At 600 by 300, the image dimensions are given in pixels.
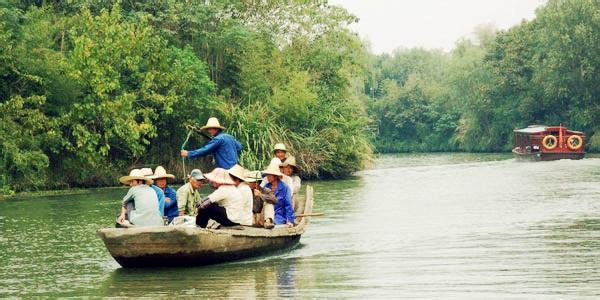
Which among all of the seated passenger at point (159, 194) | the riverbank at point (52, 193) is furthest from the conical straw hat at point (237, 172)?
the riverbank at point (52, 193)

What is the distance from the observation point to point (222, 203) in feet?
44.1

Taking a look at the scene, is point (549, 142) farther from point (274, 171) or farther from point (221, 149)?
point (274, 171)

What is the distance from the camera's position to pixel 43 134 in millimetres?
29609

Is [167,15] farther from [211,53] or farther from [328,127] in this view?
[328,127]

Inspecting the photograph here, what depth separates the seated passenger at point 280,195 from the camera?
47.0 ft

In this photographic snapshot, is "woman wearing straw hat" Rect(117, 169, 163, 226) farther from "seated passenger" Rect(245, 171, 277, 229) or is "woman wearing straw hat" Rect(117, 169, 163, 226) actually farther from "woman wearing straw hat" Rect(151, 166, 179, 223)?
"seated passenger" Rect(245, 171, 277, 229)

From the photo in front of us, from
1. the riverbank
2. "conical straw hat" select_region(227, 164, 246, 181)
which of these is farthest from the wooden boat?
the riverbank

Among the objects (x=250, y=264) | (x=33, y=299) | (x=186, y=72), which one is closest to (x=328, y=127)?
(x=186, y=72)

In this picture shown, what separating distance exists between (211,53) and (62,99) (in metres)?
8.20

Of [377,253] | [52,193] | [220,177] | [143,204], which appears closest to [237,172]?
[220,177]

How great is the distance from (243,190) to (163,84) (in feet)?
64.2

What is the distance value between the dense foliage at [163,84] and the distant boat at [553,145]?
34.8 feet

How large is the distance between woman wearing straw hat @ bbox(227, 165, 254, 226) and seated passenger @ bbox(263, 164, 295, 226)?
69 centimetres

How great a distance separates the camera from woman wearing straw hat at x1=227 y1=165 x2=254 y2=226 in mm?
13180
